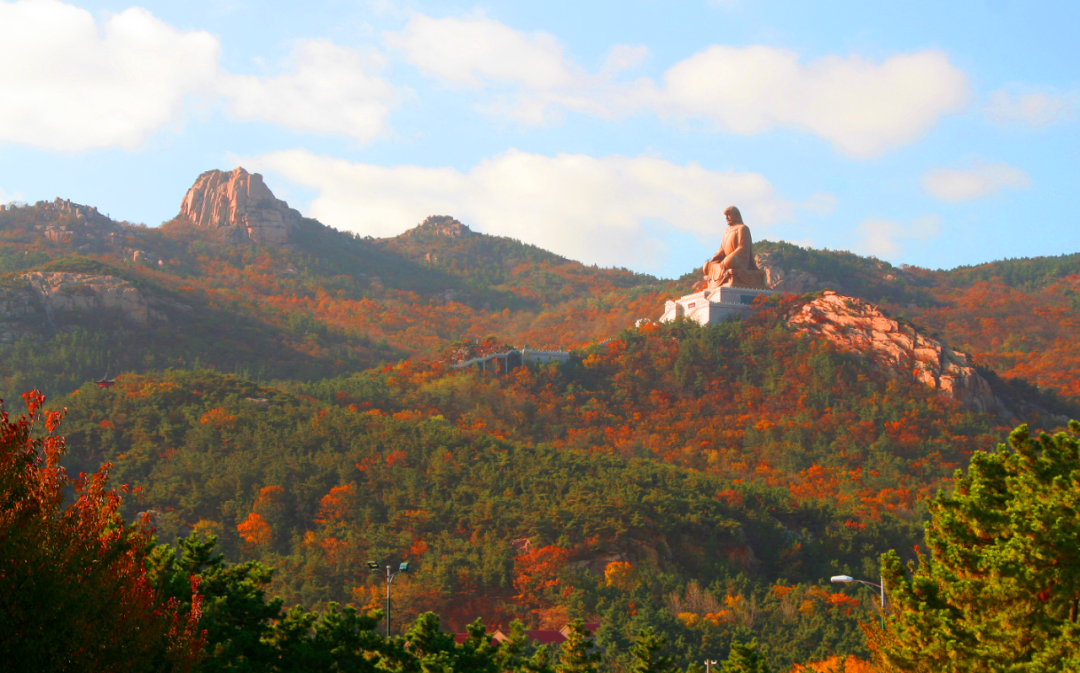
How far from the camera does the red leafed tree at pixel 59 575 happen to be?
468 inches

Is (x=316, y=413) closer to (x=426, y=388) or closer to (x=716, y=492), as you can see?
(x=426, y=388)

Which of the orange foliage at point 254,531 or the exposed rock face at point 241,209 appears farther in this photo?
the exposed rock face at point 241,209

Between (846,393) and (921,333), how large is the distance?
24.4 feet

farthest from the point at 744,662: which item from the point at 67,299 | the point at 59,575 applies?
the point at 67,299

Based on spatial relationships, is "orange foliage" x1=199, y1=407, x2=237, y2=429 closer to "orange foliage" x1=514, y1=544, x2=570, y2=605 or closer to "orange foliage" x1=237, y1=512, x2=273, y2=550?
"orange foliage" x1=237, y1=512, x2=273, y2=550

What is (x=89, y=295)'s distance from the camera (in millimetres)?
74750

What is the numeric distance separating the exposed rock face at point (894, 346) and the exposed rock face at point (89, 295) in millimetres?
44963

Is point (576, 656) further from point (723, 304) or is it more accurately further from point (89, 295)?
point (89, 295)

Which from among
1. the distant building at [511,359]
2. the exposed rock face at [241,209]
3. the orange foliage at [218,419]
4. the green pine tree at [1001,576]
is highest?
the exposed rock face at [241,209]

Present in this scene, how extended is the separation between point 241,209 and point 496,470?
2858 inches

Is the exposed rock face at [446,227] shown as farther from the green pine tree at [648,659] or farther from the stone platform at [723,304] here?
the green pine tree at [648,659]

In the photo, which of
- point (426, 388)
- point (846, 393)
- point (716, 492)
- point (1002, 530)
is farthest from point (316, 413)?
point (1002, 530)

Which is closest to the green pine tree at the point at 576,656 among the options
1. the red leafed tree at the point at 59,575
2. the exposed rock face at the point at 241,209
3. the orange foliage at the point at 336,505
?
the red leafed tree at the point at 59,575

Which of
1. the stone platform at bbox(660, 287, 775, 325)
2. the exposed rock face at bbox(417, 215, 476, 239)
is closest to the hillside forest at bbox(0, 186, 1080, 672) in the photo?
the stone platform at bbox(660, 287, 775, 325)
